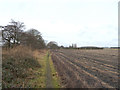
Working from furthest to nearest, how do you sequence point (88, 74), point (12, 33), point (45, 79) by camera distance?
point (12, 33) → point (88, 74) → point (45, 79)

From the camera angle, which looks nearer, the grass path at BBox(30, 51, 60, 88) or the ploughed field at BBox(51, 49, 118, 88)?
the ploughed field at BBox(51, 49, 118, 88)

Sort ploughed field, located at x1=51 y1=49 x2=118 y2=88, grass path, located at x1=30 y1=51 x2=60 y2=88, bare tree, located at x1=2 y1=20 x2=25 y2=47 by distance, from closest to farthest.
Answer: ploughed field, located at x1=51 y1=49 x2=118 y2=88 < grass path, located at x1=30 y1=51 x2=60 y2=88 < bare tree, located at x1=2 y1=20 x2=25 y2=47

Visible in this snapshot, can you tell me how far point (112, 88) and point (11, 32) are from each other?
2411 cm

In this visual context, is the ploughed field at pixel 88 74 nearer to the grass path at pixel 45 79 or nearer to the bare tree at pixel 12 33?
the grass path at pixel 45 79

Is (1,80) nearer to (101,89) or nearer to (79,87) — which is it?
(79,87)

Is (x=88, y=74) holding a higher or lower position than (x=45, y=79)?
higher

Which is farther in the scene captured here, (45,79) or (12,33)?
(12,33)

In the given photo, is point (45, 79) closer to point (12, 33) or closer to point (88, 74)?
point (88, 74)

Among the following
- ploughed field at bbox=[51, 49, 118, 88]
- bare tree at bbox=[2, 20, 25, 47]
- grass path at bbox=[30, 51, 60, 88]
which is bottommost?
grass path at bbox=[30, 51, 60, 88]

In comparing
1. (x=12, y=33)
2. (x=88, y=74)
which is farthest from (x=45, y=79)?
(x=12, y=33)

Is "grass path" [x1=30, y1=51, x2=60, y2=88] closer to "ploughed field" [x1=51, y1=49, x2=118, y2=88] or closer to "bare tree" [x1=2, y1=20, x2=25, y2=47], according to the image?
"ploughed field" [x1=51, y1=49, x2=118, y2=88]

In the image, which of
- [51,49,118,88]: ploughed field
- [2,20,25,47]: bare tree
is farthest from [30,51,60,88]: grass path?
[2,20,25,47]: bare tree

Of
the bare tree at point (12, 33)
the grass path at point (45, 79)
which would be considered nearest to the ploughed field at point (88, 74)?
the grass path at point (45, 79)

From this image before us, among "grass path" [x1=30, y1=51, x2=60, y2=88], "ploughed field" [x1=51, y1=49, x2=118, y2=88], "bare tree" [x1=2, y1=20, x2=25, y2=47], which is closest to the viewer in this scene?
"ploughed field" [x1=51, y1=49, x2=118, y2=88]
